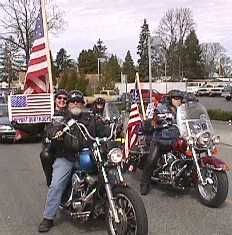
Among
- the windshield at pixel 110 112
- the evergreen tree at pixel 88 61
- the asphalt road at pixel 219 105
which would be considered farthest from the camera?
the evergreen tree at pixel 88 61

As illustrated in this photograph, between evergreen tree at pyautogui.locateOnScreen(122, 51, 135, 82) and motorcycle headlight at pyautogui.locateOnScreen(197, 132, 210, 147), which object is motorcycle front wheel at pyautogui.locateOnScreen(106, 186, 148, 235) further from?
evergreen tree at pyautogui.locateOnScreen(122, 51, 135, 82)

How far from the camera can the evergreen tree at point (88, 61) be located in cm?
11919

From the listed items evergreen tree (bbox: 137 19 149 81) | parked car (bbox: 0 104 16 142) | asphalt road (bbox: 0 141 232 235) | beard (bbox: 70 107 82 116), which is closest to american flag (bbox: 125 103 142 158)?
asphalt road (bbox: 0 141 232 235)

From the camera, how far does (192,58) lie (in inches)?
3875

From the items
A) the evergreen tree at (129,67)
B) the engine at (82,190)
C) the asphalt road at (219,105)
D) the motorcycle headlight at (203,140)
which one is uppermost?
the evergreen tree at (129,67)

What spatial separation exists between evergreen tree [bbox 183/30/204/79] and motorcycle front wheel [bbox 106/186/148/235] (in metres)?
87.5

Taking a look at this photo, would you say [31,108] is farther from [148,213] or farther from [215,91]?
[215,91]

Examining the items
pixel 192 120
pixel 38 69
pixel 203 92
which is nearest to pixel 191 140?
pixel 192 120

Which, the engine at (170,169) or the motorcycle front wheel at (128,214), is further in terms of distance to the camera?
the engine at (170,169)

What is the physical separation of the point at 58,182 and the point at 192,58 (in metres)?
94.6

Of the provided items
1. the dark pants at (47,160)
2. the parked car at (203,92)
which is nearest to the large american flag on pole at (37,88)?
the dark pants at (47,160)

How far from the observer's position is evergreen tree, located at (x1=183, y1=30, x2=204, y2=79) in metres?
93.8

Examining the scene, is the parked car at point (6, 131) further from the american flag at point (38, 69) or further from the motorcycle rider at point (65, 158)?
the motorcycle rider at point (65, 158)

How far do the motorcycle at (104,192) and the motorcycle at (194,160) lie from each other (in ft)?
5.66
